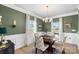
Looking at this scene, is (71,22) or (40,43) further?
(40,43)

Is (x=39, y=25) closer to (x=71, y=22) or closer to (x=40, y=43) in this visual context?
(x=40, y=43)

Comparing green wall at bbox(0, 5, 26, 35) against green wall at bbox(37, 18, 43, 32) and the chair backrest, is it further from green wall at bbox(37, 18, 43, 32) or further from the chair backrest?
the chair backrest

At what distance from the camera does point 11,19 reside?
213cm

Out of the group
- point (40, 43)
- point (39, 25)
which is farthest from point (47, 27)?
point (40, 43)

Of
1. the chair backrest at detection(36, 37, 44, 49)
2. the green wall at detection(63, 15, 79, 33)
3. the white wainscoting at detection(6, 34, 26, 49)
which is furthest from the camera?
the chair backrest at detection(36, 37, 44, 49)

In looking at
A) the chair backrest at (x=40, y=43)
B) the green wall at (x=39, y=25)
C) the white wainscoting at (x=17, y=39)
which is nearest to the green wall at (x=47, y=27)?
the green wall at (x=39, y=25)

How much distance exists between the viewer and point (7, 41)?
73.9 inches

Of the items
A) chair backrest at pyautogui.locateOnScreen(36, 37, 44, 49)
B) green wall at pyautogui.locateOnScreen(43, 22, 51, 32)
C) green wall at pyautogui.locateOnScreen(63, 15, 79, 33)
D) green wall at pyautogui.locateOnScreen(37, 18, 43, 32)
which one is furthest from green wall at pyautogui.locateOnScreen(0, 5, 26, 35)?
green wall at pyautogui.locateOnScreen(63, 15, 79, 33)

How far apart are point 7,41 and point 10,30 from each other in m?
0.40

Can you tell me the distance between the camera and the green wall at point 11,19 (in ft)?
A: 6.73

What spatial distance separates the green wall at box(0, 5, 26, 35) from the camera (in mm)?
2051
